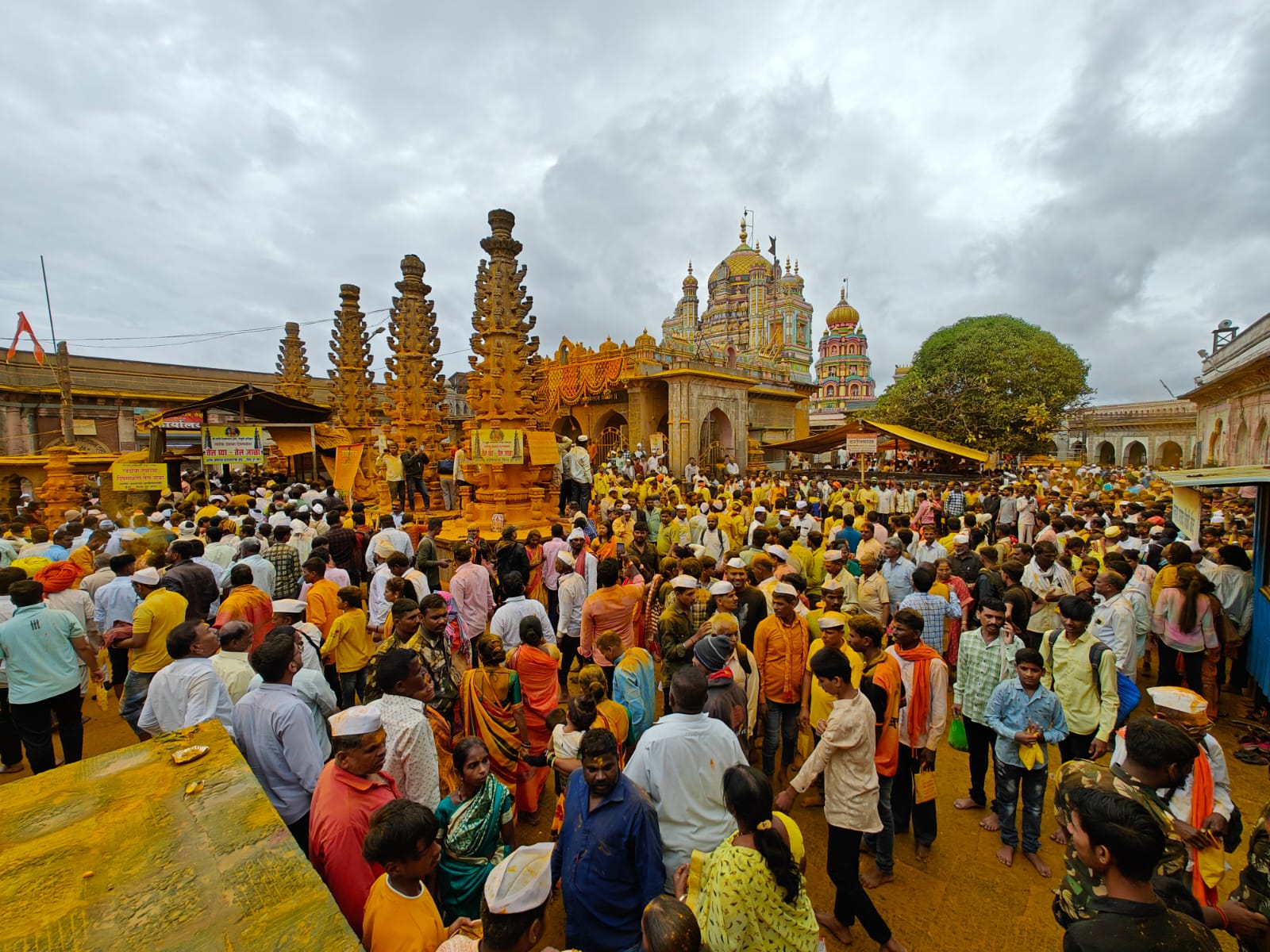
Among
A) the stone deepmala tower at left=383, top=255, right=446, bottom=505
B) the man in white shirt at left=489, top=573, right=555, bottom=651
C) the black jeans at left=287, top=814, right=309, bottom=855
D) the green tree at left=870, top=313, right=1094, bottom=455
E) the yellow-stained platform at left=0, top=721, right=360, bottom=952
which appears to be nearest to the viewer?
the yellow-stained platform at left=0, top=721, right=360, bottom=952

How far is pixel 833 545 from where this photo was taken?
5781mm

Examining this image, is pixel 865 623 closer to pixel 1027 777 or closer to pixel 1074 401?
pixel 1027 777

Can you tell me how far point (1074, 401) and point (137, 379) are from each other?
47.3 m

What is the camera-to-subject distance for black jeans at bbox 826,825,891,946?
2.71 meters

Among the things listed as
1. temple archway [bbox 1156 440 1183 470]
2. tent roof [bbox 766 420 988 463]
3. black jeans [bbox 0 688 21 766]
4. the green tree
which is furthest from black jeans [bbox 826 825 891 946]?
temple archway [bbox 1156 440 1183 470]

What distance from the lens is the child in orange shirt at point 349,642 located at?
4.49 m

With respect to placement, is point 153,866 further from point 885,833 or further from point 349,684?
point 885,833

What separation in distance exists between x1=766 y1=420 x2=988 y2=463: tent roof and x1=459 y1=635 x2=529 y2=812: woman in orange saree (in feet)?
61.1

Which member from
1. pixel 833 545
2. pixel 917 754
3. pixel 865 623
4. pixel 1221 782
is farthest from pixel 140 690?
pixel 1221 782

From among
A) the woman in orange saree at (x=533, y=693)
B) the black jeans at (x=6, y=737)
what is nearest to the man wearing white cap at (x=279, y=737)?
the woman in orange saree at (x=533, y=693)

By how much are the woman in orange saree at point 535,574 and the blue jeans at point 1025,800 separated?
4.56 metres

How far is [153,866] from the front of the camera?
5.55 feet

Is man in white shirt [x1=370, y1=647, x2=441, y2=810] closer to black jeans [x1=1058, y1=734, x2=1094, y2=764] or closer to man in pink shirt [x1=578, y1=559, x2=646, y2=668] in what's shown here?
man in pink shirt [x1=578, y1=559, x2=646, y2=668]

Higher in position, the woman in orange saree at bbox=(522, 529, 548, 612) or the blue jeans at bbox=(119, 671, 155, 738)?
the woman in orange saree at bbox=(522, 529, 548, 612)
